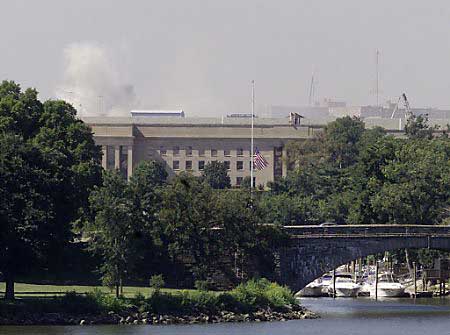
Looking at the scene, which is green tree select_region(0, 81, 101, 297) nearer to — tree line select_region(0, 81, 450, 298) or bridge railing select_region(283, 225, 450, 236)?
tree line select_region(0, 81, 450, 298)

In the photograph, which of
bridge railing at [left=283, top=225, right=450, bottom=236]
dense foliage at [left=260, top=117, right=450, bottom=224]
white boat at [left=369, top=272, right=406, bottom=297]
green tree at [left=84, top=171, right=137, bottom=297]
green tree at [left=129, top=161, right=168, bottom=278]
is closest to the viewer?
green tree at [left=84, top=171, right=137, bottom=297]

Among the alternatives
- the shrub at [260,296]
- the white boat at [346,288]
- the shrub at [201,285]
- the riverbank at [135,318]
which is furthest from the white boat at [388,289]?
the riverbank at [135,318]

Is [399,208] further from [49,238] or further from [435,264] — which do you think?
[49,238]

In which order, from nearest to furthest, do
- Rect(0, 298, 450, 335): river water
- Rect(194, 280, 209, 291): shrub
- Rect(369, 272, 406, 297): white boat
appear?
Rect(0, 298, 450, 335): river water, Rect(194, 280, 209, 291): shrub, Rect(369, 272, 406, 297): white boat

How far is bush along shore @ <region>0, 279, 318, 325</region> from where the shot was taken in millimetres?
105500

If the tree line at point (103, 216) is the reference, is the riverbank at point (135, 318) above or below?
below

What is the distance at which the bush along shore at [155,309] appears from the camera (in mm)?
105500

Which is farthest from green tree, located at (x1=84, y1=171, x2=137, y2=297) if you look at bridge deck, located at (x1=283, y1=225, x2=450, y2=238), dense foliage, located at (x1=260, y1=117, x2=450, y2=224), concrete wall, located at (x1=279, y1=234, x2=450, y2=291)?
dense foliage, located at (x1=260, y1=117, x2=450, y2=224)

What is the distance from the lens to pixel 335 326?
108 metres

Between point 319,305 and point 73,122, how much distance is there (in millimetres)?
21410

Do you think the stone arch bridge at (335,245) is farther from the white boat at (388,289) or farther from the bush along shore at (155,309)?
the white boat at (388,289)

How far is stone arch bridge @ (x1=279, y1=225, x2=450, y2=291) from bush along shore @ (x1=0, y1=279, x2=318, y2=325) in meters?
10.9

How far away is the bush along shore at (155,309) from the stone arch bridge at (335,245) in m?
10.9

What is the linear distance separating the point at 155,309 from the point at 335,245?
22554mm
